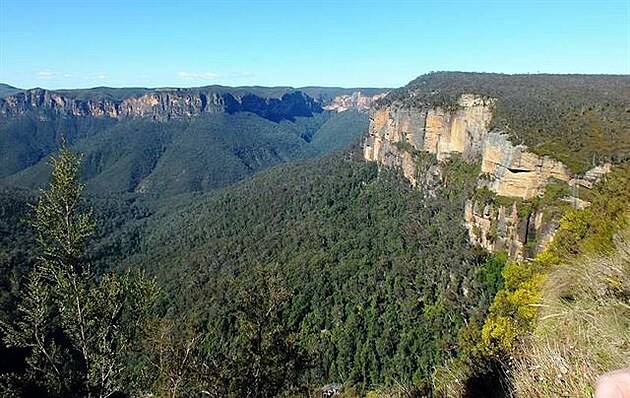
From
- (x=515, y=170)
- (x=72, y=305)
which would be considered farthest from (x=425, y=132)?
(x=72, y=305)

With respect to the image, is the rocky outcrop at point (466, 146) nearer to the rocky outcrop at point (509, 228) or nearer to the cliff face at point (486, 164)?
the cliff face at point (486, 164)

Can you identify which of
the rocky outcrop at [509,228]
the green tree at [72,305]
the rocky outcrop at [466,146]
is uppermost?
the green tree at [72,305]

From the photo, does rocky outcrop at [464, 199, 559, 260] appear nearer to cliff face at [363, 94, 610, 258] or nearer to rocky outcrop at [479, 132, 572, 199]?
cliff face at [363, 94, 610, 258]

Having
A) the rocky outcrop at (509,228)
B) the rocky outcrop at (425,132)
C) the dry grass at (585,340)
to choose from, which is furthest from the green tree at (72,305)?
the rocky outcrop at (425,132)

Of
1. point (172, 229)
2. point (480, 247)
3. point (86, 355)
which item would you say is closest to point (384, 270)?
point (480, 247)

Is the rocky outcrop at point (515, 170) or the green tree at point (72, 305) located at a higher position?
the green tree at point (72, 305)

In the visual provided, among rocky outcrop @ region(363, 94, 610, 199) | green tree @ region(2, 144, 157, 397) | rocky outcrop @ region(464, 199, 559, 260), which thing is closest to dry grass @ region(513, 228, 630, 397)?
green tree @ region(2, 144, 157, 397)

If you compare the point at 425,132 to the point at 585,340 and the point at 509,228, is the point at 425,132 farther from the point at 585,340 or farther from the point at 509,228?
the point at 585,340
